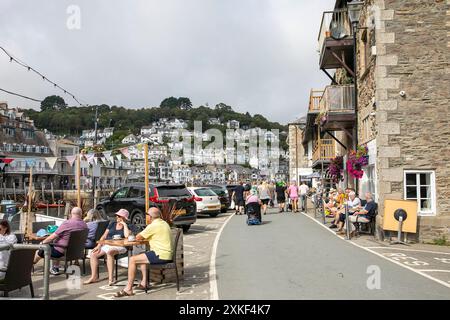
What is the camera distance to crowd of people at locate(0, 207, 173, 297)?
7562 mm

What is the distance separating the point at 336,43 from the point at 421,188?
7791 millimetres

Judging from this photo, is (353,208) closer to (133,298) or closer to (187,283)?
(187,283)

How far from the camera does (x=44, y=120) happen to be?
A: 3501 inches

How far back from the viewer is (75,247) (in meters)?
8.73

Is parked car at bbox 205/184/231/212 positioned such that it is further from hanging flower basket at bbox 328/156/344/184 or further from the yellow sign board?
the yellow sign board

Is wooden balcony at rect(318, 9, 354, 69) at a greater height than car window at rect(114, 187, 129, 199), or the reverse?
wooden balcony at rect(318, 9, 354, 69)

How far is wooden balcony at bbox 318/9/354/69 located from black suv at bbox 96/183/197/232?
8.56 meters

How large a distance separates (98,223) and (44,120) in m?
85.7

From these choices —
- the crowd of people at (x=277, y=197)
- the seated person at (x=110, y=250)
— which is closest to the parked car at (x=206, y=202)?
the crowd of people at (x=277, y=197)

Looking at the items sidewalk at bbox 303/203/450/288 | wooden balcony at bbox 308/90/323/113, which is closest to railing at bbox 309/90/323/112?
wooden balcony at bbox 308/90/323/113

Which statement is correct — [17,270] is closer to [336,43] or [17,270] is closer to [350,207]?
[350,207]

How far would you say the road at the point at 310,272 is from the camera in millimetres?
7148

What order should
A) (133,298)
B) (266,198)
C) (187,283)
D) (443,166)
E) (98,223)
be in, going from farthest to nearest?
(266,198) < (443,166) < (98,223) < (187,283) < (133,298)

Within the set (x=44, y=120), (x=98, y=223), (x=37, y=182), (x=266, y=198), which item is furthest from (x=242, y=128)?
(x=98, y=223)
